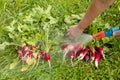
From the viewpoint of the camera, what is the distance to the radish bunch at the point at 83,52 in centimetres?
275

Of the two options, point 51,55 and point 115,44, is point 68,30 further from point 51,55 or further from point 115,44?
point 115,44

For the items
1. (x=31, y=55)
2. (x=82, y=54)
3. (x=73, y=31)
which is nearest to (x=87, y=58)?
(x=82, y=54)

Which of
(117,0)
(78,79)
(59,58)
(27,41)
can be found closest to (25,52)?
(27,41)

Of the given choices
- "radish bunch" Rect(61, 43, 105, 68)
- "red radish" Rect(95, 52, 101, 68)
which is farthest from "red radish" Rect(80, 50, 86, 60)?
"red radish" Rect(95, 52, 101, 68)

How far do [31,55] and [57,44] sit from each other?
0.30 meters

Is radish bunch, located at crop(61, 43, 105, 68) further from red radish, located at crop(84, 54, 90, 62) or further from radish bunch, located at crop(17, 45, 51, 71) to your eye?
radish bunch, located at crop(17, 45, 51, 71)

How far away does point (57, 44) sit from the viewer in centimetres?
286

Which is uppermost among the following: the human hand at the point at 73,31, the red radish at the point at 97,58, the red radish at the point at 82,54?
the human hand at the point at 73,31

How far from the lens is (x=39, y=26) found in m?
2.99

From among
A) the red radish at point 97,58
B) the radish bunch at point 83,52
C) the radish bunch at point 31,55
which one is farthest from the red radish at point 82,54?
the radish bunch at point 31,55

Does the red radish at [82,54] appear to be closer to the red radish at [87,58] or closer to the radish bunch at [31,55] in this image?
the red radish at [87,58]

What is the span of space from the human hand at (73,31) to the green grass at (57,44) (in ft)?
0.36

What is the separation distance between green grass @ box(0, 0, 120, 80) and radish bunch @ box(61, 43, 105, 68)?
0.06 metres

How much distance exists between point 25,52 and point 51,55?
10.3 inches
